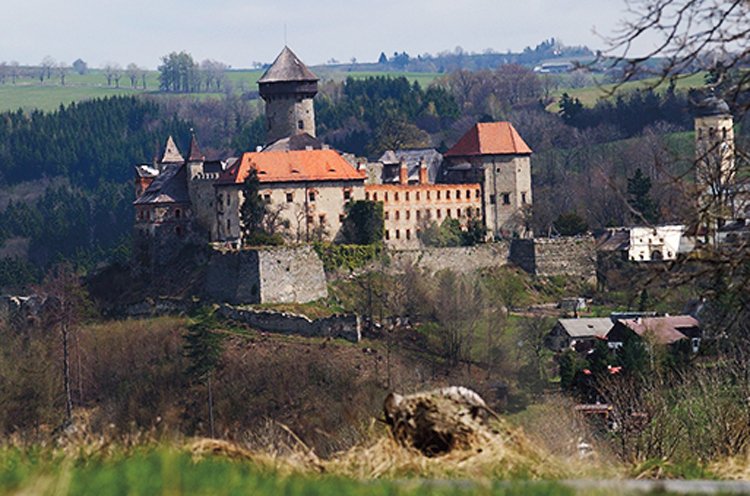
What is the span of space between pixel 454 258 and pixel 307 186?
6.13m

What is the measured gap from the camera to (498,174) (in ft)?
217

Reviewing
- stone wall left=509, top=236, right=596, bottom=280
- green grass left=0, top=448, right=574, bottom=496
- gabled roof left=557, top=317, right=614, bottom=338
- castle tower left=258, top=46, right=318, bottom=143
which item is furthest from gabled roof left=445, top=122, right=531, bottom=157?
green grass left=0, top=448, right=574, bottom=496

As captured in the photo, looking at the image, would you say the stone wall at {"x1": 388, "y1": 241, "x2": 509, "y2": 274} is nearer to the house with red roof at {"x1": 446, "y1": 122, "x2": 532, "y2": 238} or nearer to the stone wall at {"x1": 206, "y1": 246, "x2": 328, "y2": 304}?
the house with red roof at {"x1": 446, "y1": 122, "x2": 532, "y2": 238}

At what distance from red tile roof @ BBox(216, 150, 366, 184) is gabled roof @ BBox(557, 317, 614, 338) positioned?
972 cm

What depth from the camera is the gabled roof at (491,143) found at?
66812 mm

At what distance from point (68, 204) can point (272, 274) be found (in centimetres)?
6941

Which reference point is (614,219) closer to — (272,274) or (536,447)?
(272,274)

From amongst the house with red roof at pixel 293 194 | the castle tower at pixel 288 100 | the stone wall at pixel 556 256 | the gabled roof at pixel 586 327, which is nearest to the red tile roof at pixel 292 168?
the house with red roof at pixel 293 194

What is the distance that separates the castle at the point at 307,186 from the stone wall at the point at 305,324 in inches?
179

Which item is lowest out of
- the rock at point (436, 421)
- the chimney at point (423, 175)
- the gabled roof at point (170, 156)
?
the chimney at point (423, 175)

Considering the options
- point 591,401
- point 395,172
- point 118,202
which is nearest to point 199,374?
point 591,401

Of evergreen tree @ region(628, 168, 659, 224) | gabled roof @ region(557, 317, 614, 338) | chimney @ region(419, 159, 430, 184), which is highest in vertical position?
chimney @ region(419, 159, 430, 184)

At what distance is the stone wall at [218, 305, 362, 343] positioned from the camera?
53.0m

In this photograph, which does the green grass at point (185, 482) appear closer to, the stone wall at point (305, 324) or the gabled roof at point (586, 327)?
the stone wall at point (305, 324)
